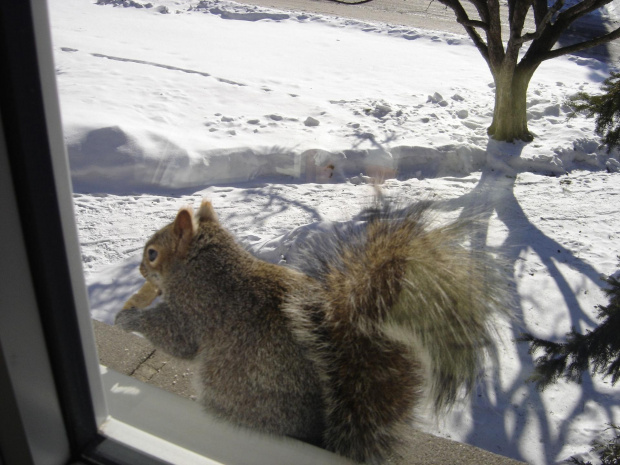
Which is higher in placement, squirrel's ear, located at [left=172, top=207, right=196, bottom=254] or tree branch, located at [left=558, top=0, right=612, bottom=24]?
tree branch, located at [left=558, top=0, right=612, bottom=24]

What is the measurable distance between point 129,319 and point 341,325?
0.61 metres

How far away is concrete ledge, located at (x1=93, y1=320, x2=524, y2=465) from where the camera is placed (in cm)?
120

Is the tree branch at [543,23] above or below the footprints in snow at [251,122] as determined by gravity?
above

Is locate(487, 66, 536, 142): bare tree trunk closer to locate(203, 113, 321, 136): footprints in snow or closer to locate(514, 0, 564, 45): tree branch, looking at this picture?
locate(514, 0, 564, 45): tree branch

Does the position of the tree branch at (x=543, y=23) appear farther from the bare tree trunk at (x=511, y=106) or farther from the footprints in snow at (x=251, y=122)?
the footprints in snow at (x=251, y=122)

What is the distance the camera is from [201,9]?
6500 mm

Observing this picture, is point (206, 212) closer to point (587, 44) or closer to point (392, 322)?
point (392, 322)

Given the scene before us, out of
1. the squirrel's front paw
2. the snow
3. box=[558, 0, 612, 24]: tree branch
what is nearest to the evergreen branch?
the snow

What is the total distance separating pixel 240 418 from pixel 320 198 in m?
1.69

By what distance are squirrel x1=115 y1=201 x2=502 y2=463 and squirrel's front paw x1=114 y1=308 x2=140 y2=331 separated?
0.14 metres

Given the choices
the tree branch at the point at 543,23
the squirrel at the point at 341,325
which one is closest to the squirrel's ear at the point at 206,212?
the squirrel at the point at 341,325

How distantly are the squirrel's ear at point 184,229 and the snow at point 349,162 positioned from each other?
0.41m

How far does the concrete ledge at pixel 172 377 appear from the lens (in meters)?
1.20

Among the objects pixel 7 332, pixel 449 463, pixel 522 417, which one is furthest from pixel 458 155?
pixel 7 332
